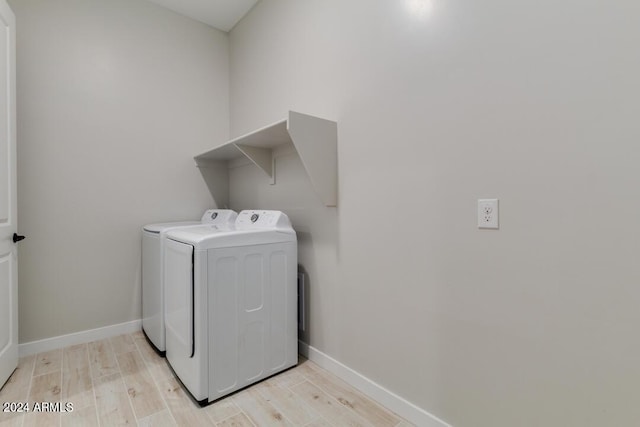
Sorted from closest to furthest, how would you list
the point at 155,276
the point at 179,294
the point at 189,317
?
the point at 189,317
the point at 179,294
the point at 155,276

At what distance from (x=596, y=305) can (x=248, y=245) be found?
4.78 feet

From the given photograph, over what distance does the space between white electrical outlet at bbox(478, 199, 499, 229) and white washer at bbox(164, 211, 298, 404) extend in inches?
43.0

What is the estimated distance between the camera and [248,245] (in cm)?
170

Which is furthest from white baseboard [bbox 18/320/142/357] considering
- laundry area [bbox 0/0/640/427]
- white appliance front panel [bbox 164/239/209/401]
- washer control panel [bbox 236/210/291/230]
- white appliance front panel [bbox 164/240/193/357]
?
washer control panel [bbox 236/210/291/230]

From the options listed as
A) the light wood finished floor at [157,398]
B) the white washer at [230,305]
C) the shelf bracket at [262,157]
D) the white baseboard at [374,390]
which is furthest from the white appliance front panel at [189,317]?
the shelf bracket at [262,157]

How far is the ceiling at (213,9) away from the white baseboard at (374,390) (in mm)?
2713

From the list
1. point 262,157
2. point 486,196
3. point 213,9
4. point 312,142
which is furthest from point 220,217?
point 486,196

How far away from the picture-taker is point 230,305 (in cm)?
163

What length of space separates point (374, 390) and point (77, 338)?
2.14 meters

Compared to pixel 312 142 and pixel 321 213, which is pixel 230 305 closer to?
pixel 321 213

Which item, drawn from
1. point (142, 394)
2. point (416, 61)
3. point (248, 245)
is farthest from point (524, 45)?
point (142, 394)

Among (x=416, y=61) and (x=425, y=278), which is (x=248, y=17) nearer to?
(x=416, y=61)

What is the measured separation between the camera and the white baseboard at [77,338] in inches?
81.7

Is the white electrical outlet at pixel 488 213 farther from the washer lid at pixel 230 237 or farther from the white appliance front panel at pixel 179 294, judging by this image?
the white appliance front panel at pixel 179 294
